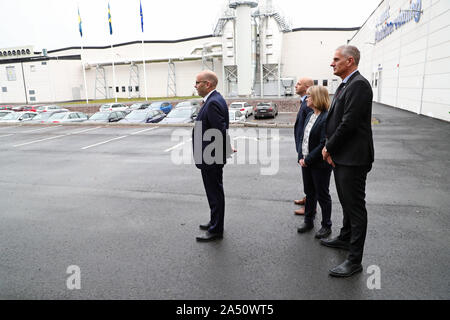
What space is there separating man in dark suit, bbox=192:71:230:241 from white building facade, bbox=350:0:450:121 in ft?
48.7

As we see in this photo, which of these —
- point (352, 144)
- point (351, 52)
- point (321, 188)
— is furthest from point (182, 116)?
point (352, 144)

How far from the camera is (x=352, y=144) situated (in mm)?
3115

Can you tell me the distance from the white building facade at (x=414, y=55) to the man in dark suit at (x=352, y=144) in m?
14.5

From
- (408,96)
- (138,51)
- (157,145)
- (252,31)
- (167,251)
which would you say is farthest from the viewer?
(138,51)

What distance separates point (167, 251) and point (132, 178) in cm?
383

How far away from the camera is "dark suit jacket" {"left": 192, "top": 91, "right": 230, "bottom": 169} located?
3.85 meters

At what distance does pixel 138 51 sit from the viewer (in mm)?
58062

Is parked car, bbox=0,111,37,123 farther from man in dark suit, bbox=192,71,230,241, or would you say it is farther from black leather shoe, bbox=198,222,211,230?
man in dark suit, bbox=192,71,230,241

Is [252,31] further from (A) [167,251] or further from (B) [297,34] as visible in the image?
(A) [167,251]

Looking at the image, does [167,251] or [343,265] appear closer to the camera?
[343,265]

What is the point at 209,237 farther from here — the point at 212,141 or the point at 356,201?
the point at 356,201

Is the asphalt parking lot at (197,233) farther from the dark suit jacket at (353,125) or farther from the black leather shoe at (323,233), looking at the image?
the dark suit jacket at (353,125)

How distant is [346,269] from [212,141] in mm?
2114

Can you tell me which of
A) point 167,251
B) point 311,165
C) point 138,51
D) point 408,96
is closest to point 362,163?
point 311,165
